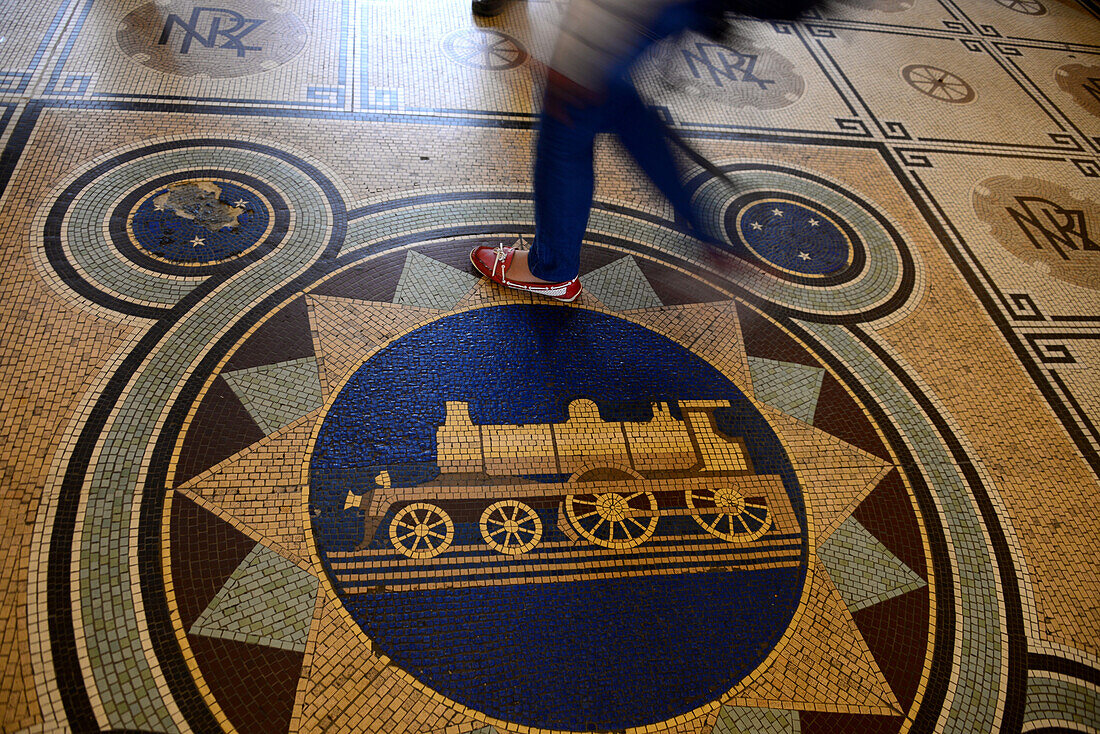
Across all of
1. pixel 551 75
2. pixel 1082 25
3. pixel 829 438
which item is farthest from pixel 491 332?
pixel 1082 25

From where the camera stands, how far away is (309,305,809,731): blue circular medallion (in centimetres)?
218

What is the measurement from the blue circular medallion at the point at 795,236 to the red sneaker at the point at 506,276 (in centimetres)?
106

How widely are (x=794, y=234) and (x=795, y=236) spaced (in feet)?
0.05

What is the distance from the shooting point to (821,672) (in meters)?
2.25

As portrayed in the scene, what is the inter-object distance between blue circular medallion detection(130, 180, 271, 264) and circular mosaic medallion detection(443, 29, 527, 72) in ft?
5.62

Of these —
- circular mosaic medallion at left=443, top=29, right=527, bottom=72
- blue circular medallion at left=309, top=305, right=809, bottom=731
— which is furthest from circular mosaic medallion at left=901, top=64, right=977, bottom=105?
blue circular medallion at left=309, top=305, right=809, bottom=731

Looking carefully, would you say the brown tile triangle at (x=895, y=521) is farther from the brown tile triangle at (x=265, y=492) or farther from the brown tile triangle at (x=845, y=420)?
the brown tile triangle at (x=265, y=492)

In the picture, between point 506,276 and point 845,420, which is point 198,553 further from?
point 845,420

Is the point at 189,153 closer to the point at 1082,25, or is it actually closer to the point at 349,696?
the point at 349,696

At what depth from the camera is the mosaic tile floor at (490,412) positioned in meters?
2.15

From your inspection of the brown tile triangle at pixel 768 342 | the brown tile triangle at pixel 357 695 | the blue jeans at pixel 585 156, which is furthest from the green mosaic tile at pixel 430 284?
the brown tile triangle at pixel 357 695

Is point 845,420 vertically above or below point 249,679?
above

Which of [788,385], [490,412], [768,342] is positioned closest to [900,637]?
[788,385]

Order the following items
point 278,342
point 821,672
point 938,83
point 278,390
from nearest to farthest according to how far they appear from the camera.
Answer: point 821,672 < point 278,390 < point 278,342 < point 938,83
